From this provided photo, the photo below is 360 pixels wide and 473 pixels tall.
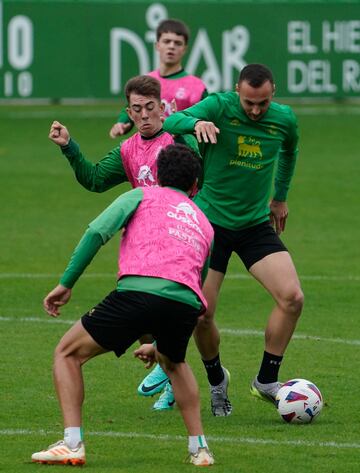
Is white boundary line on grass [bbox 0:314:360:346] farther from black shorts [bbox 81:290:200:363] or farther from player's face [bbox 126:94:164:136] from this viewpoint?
black shorts [bbox 81:290:200:363]

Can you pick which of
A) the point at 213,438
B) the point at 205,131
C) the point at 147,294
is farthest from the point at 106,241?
the point at 213,438

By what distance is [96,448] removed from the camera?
8.18 metres

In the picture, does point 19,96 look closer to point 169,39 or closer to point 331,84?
point 331,84

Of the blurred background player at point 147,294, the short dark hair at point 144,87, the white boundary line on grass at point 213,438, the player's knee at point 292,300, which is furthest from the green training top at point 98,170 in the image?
the white boundary line on grass at point 213,438

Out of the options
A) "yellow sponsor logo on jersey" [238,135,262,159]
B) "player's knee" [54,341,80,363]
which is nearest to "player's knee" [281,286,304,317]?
"yellow sponsor logo on jersey" [238,135,262,159]

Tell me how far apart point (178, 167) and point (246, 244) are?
1838 millimetres

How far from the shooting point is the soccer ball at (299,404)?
29.5 feet

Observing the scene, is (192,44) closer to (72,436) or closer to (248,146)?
(248,146)

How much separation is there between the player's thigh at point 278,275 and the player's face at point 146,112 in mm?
1105

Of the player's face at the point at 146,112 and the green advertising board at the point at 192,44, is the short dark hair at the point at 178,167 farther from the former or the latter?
the green advertising board at the point at 192,44

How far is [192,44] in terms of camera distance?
30703 millimetres

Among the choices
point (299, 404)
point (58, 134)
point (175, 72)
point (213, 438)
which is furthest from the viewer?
point (175, 72)

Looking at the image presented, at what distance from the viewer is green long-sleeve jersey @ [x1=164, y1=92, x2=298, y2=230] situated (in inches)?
367

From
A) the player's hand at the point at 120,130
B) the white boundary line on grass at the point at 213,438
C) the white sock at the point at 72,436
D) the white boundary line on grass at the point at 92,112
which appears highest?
the player's hand at the point at 120,130
